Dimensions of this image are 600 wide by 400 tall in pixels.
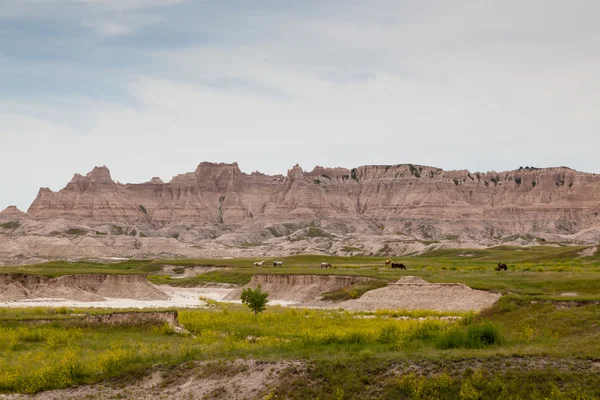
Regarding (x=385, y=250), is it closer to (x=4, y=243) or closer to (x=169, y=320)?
(x=4, y=243)

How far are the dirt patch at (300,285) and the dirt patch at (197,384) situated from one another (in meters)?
43.8

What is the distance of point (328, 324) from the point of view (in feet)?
140

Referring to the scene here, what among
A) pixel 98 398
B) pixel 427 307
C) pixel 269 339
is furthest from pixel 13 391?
pixel 427 307

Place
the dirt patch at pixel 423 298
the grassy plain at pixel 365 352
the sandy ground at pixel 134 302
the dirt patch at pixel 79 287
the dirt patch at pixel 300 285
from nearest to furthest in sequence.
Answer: the grassy plain at pixel 365 352 → the dirt patch at pixel 423 298 → the sandy ground at pixel 134 302 → the dirt patch at pixel 79 287 → the dirt patch at pixel 300 285

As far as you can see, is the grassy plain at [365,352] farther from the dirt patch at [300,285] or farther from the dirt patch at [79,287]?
the dirt patch at [79,287]

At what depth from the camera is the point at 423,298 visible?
189 feet

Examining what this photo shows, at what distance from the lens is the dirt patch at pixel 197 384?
23.8 meters

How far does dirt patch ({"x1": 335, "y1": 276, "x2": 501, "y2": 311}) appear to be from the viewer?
5403 cm

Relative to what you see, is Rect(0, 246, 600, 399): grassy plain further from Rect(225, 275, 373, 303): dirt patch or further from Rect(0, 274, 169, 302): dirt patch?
Rect(0, 274, 169, 302): dirt patch

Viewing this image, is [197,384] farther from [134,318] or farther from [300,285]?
[300,285]

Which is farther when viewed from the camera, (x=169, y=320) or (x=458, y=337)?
(x=169, y=320)

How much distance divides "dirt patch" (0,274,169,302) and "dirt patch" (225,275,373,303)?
368 inches

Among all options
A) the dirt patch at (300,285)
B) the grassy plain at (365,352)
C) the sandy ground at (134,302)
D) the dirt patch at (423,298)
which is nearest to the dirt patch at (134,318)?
the grassy plain at (365,352)

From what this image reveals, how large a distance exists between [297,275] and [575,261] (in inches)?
1432
